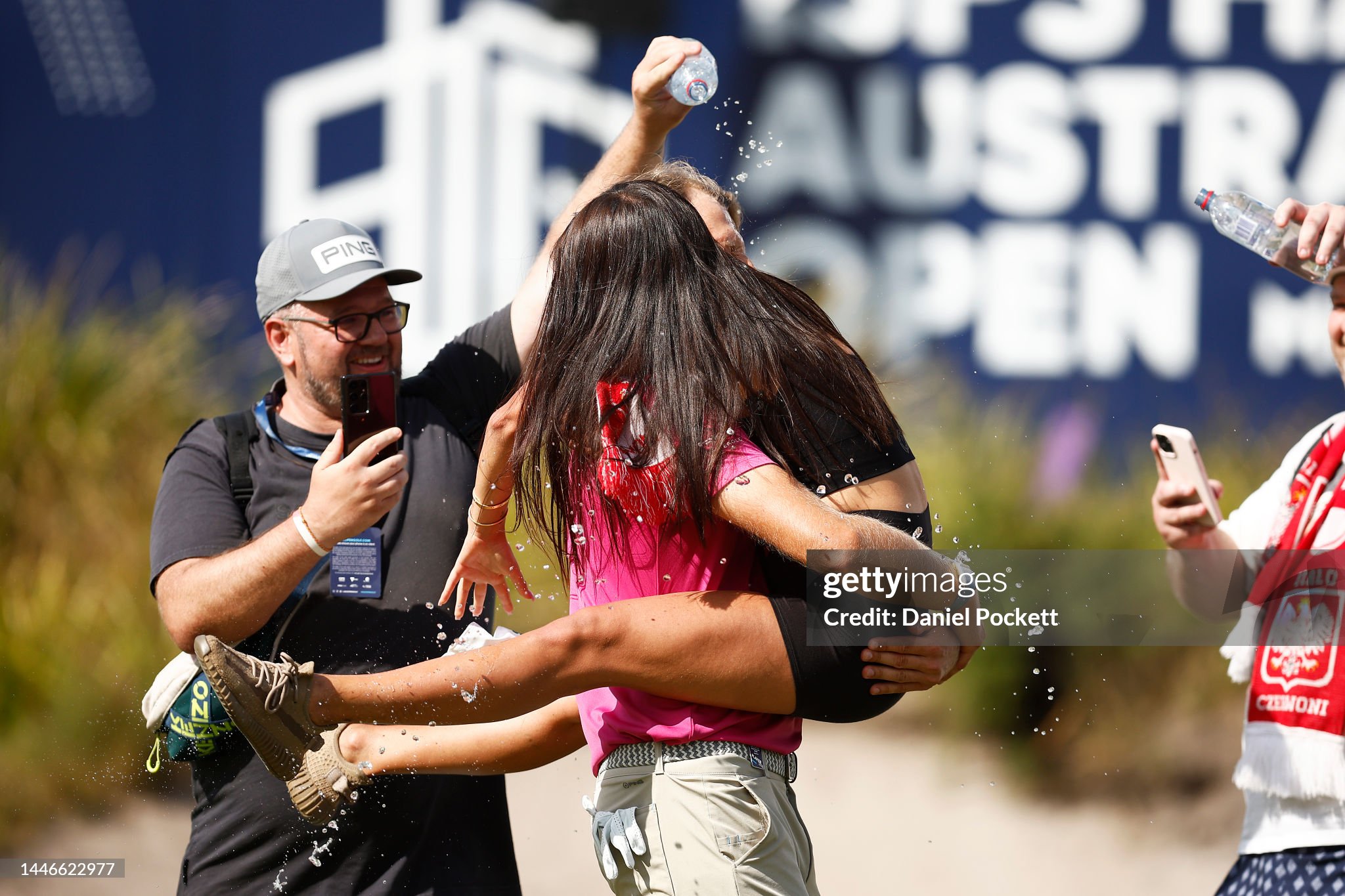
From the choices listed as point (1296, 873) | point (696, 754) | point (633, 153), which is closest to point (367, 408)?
point (633, 153)

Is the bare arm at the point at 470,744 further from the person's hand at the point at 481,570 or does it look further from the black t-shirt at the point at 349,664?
the person's hand at the point at 481,570

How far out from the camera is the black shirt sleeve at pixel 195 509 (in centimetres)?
279

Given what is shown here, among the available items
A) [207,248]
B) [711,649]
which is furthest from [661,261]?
[207,248]

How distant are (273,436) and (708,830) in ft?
4.82

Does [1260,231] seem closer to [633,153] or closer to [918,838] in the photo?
[633,153]

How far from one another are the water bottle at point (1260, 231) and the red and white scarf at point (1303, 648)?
31 cm

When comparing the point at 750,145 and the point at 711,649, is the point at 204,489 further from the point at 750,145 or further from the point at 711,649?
the point at 750,145

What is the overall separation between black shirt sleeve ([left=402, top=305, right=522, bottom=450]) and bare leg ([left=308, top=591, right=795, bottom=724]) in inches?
37.1

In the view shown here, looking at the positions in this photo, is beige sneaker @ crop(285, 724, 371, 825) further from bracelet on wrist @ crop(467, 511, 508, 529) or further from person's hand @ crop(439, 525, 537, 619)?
bracelet on wrist @ crop(467, 511, 508, 529)

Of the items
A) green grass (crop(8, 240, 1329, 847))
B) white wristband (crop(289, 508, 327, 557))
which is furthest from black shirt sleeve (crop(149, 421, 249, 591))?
green grass (crop(8, 240, 1329, 847))

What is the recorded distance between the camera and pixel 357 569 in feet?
9.34

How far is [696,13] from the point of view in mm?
5926

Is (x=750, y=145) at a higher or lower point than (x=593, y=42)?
lower

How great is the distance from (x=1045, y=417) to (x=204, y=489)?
4136mm
